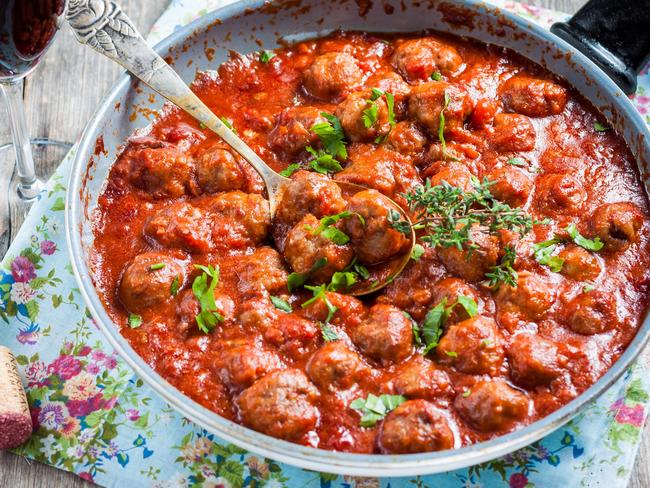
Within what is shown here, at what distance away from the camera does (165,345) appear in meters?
4.48

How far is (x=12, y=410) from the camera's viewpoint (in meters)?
4.61

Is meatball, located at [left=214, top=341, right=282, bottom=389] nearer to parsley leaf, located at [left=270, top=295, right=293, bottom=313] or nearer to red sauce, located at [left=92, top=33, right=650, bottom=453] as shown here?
red sauce, located at [left=92, top=33, right=650, bottom=453]

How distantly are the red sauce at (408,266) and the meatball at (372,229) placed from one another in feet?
0.60

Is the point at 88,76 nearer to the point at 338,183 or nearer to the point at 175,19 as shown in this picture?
the point at 175,19

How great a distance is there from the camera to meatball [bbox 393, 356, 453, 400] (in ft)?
13.8

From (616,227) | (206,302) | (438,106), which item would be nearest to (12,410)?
(206,302)

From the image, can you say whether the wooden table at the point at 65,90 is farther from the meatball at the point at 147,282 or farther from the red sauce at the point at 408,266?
the meatball at the point at 147,282

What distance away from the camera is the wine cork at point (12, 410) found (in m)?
4.60

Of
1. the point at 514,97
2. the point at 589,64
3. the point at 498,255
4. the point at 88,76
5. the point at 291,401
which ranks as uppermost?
the point at 589,64

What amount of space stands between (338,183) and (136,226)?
123 cm

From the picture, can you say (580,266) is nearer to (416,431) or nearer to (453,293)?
(453,293)

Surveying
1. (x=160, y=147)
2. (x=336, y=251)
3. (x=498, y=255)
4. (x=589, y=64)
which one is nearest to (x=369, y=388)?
(x=336, y=251)

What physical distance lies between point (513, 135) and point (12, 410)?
337 centimetres

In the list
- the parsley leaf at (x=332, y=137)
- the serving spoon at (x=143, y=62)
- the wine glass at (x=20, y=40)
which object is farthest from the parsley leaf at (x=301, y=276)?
the wine glass at (x=20, y=40)
